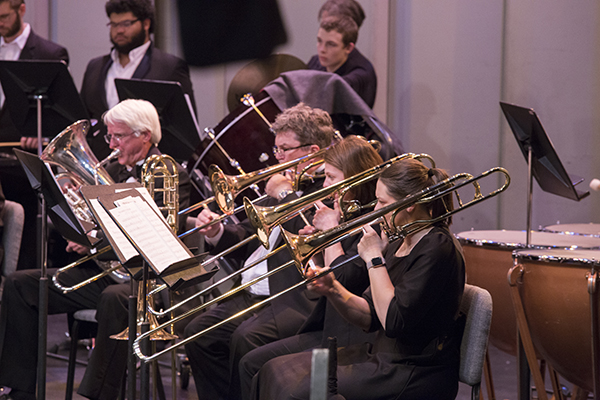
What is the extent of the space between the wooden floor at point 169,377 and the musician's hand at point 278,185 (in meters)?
1.34

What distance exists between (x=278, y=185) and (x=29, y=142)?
263cm

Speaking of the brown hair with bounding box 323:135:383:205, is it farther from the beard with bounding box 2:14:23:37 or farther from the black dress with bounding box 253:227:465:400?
the beard with bounding box 2:14:23:37

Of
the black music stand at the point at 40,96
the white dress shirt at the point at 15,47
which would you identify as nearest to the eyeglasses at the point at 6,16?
the white dress shirt at the point at 15,47

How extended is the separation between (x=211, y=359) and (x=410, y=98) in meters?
3.20

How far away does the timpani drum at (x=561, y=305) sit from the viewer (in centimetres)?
270

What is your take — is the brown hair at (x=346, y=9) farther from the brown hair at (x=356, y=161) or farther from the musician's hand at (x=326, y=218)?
the musician's hand at (x=326, y=218)

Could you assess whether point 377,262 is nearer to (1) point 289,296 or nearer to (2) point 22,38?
(1) point 289,296

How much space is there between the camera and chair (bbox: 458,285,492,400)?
89.6 inches

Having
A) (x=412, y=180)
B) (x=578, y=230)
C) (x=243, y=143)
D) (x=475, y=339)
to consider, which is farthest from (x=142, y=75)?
(x=475, y=339)

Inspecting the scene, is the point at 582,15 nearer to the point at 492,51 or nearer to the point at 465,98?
the point at 492,51

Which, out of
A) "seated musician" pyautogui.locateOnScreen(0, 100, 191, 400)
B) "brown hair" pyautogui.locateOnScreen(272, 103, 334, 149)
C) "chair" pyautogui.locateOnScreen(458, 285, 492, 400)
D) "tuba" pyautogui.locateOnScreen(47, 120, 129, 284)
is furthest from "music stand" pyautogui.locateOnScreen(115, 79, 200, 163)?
"chair" pyautogui.locateOnScreen(458, 285, 492, 400)

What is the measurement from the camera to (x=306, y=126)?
3385mm

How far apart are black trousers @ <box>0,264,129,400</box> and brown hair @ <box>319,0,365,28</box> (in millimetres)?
2662

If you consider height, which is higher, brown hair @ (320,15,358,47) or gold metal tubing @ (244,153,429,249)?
brown hair @ (320,15,358,47)
